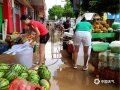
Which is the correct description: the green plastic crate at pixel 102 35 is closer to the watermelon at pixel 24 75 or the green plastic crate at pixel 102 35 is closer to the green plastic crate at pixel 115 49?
the green plastic crate at pixel 115 49

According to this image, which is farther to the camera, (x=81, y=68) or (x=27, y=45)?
(x=81, y=68)

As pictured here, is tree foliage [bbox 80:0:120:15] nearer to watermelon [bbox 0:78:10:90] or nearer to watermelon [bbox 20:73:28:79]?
watermelon [bbox 20:73:28:79]

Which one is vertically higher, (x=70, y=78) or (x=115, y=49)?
(x=115, y=49)

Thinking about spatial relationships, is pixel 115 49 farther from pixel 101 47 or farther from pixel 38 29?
pixel 38 29

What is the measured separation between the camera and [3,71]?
334 cm

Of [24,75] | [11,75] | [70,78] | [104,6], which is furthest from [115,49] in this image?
[104,6]

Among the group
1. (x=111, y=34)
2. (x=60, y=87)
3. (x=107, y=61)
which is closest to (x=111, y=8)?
(x=111, y=34)

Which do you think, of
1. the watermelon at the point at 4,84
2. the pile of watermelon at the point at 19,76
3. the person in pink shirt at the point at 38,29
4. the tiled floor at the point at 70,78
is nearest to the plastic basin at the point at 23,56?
the tiled floor at the point at 70,78

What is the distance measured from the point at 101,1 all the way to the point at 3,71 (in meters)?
8.65

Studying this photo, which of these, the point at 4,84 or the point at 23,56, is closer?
the point at 4,84

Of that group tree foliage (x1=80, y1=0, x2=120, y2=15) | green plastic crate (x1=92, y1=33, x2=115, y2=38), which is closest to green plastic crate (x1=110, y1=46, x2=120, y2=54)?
green plastic crate (x1=92, y1=33, x2=115, y2=38)

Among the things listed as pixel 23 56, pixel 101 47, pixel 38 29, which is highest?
pixel 38 29

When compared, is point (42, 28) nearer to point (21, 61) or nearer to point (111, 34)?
point (21, 61)

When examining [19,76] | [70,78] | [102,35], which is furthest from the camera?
[102,35]
